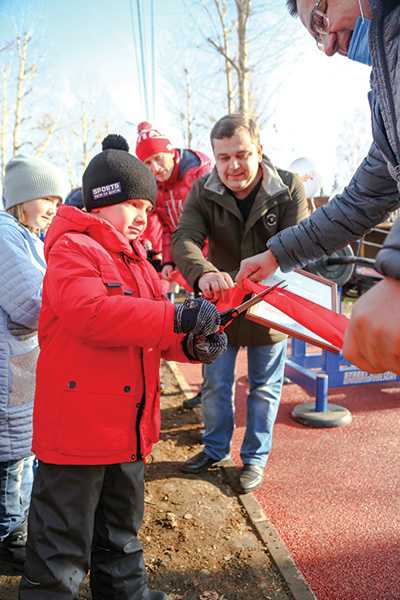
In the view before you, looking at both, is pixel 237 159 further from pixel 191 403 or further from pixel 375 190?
pixel 191 403

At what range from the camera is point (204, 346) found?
6.66 feet

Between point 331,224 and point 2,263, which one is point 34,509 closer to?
point 2,263

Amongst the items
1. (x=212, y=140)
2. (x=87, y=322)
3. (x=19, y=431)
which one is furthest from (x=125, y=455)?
(x=212, y=140)

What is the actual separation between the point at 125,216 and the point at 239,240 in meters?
1.32

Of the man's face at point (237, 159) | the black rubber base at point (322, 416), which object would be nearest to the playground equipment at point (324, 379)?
the black rubber base at point (322, 416)

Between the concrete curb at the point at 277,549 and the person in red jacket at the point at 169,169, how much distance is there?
2.54 metres

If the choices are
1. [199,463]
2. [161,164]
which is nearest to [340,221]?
[199,463]

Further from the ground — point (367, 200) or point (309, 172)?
point (309, 172)

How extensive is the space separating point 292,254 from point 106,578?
5.38ft

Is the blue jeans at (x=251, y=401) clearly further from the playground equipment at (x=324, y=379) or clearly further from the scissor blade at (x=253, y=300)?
the scissor blade at (x=253, y=300)

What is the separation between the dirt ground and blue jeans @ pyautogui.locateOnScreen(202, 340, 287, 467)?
0.24 meters

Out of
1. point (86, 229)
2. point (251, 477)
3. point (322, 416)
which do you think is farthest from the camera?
point (322, 416)

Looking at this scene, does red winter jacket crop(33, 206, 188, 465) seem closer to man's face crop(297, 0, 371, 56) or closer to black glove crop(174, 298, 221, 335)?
black glove crop(174, 298, 221, 335)

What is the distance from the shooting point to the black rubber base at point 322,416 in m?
4.21
